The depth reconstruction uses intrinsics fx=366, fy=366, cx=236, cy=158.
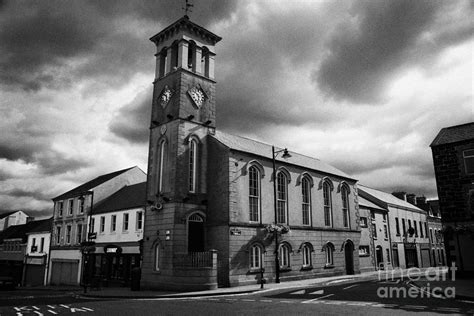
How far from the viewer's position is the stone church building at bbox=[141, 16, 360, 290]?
2370 centimetres

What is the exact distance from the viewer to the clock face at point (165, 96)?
27169 mm

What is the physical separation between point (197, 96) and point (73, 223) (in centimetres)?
2424

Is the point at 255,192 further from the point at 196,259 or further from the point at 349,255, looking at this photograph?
the point at 349,255

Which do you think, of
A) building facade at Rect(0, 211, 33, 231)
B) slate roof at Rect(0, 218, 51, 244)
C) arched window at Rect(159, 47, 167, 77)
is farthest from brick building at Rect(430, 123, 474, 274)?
building facade at Rect(0, 211, 33, 231)

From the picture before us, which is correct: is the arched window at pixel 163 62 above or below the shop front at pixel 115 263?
above

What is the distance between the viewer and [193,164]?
25.8 metres

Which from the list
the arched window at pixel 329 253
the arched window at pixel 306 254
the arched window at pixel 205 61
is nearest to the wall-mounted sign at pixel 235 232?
the arched window at pixel 306 254

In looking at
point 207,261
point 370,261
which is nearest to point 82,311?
point 207,261

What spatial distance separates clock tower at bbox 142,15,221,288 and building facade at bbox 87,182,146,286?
748 centimetres

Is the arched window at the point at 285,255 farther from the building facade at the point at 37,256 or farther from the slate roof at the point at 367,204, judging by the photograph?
→ the building facade at the point at 37,256

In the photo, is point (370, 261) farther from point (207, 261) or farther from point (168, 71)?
point (168, 71)

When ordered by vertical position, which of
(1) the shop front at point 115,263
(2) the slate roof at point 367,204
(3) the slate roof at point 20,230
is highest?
(2) the slate roof at point 367,204

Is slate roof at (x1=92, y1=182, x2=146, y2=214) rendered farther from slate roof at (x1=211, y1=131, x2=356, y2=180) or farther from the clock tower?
slate roof at (x1=211, y1=131, x2=356, y2=180)

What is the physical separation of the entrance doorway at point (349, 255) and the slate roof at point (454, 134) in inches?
472
